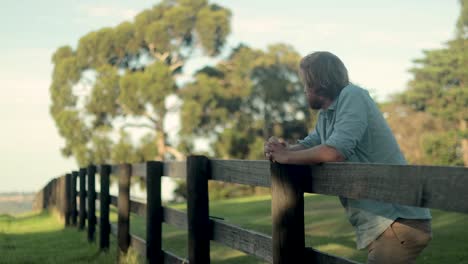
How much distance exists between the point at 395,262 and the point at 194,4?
155ft

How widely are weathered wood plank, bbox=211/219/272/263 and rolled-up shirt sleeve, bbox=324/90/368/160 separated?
915 millimetres

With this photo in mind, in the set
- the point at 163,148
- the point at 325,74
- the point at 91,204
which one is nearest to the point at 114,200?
the point at 91,204

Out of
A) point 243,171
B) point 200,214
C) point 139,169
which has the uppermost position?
point 243,171

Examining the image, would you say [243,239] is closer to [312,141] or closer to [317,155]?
[312,141]

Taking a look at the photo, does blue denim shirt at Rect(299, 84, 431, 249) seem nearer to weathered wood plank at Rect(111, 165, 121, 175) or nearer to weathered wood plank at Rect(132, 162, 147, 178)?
weathered wood plank at Rect(132, 162, 147, 178)

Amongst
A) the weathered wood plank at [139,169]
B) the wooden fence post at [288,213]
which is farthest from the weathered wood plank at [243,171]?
the weathered wood plank at [139,169]

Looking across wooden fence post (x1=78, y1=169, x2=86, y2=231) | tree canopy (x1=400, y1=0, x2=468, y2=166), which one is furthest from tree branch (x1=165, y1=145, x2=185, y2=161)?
wooden fence post (x1=78, y1=169, x2=86, y2=231)

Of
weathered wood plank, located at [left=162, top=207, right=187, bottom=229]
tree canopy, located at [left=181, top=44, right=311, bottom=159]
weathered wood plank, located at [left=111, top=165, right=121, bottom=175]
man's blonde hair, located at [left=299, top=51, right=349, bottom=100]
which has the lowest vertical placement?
weathered wood plank, located at [left=162, top=207, right=187, bottom=229]

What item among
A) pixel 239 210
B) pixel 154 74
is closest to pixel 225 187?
pixel 154 74

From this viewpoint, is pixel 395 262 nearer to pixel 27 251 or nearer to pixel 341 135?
→ pixel 341 135

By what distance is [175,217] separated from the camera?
7.00 metres

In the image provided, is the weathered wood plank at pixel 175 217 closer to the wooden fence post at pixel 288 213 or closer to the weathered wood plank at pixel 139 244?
the weathered wood plank at pixel 139 244

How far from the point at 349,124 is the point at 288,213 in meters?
0.62

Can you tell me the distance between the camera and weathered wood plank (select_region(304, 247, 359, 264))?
368 cm
